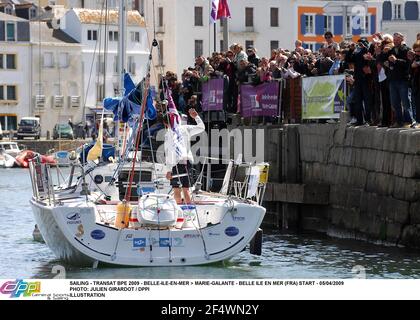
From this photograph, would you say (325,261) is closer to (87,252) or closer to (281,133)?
(87,252)

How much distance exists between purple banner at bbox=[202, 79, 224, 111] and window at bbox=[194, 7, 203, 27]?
68397mm

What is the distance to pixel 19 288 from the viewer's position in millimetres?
16906

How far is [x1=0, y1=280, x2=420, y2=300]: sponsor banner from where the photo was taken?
15.8 m

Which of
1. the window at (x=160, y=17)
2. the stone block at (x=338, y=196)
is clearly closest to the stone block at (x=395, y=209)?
the stone block at (x=338, y=196)

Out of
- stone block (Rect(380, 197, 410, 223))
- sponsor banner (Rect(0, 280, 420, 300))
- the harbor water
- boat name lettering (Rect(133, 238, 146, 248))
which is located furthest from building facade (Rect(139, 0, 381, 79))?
sponsor banner (Rect(0, 280, 420, 300))

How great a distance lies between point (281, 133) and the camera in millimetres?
30531

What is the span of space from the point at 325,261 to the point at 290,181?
691cm

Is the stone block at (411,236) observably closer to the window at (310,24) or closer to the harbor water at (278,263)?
the harbor water at (278,263)

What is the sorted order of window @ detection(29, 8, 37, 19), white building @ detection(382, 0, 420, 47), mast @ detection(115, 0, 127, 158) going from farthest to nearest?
window @ detection(29, 8, 37, 19)
white building @ detection(382, 0, 420, 47)
mast @ detection(115, 0, 127, 158)

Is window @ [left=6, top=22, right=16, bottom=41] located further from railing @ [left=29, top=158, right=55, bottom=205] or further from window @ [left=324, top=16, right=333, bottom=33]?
railing @ [left=29, top=158, right=55, bottom=205]

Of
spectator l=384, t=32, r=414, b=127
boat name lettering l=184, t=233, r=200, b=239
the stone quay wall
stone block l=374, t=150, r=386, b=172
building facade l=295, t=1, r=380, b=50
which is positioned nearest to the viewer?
boat name lettering l=184, t=233, r=200, b=239

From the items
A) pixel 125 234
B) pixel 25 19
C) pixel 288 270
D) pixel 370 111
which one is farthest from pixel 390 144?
pixel 25 19

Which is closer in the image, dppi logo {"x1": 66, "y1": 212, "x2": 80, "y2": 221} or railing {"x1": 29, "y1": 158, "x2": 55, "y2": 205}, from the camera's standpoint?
dppi logo {"x1": 66, "y1": 212, "x2": 80, "y2": 221}

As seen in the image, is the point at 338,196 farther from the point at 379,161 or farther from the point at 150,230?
the point at 150,230
